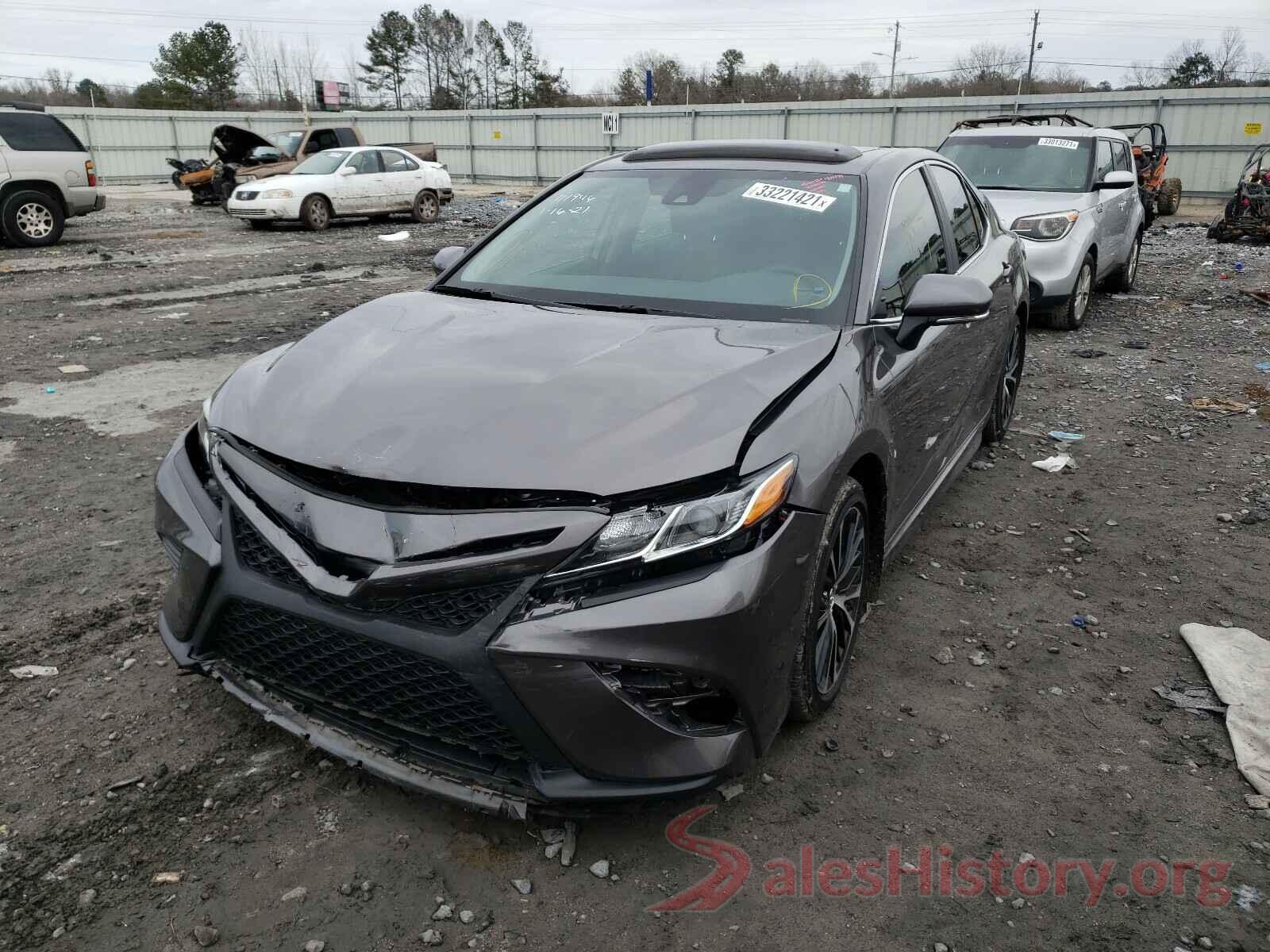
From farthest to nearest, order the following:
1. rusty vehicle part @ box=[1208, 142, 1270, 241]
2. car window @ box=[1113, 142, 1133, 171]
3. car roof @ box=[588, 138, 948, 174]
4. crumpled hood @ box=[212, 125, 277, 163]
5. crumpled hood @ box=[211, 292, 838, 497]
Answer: crumpled hood @ box=[212, 125, 277, 163], rusty vehicle part @ box=[1208, 142, 1270, 241], car window @ box=[1113, 142, 1133, 171], car roof @ box=[588, 138, 948, 174], crumpled hood @ box=[211, 292, 838, 497]

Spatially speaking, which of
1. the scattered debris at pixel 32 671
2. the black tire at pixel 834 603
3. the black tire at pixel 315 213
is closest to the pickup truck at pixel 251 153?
the black tire at pixel 315 213

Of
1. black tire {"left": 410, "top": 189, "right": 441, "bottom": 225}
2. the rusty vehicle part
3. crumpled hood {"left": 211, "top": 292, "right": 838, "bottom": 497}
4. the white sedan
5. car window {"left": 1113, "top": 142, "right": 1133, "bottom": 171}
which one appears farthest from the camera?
black tire {"left": 410, "top": 189, "right": 441, "bottom": 225}

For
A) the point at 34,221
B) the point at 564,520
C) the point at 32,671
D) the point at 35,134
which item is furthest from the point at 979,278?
the point at 34,221

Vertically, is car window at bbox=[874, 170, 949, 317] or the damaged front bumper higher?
car window at bbox=[874, 170, 949, 317]

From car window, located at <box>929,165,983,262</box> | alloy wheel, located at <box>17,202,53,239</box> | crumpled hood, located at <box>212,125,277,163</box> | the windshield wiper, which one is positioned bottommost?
alloy wheel, located at <box>17,202,53,239</box>

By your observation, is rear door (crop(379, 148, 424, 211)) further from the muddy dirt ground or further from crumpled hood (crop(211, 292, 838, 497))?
crumpled hood (crop(211, 292, 838, 497))

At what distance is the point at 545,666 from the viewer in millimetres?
2059

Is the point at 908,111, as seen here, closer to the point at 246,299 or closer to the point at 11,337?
the point at 246,299

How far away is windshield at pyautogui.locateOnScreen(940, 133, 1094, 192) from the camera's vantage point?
9492 millimetres

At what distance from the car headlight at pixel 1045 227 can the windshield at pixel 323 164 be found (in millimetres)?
13507

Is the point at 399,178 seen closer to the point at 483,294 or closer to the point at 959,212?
the point at 959,212

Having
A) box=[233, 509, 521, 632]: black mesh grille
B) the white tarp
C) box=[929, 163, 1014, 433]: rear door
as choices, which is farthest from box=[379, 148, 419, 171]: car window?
box=[233, 509, 521, 632]: black mesh grille

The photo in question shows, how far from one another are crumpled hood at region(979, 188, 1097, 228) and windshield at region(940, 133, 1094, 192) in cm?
21

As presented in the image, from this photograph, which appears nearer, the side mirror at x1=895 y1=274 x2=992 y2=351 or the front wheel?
the side mirror at x1=895 y1=274 x2=992 y2=351
